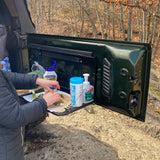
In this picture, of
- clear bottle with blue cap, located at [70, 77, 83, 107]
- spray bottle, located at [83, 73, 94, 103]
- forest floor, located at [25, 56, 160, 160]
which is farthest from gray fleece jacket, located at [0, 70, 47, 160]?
forest floor, located at [25, 56, 160, 160]

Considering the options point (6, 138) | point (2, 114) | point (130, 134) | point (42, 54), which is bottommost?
point (130, 134)

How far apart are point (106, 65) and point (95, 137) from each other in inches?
76.5

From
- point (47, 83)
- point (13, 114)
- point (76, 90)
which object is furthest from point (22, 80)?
point (13, 114)

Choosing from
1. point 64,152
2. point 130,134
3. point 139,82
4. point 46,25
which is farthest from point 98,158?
point 46,25

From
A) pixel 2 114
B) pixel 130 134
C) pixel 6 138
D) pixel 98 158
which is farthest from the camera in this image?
pixel 130 134

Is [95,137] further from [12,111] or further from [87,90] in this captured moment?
[12,111]

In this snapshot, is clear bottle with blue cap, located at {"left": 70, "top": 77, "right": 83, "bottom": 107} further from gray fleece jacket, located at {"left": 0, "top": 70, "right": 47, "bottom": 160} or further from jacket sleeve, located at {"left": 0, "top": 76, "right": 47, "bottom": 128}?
jacket sleeve, located at {"left": 0, "top": 76, "right": 47, "bottom": 128}

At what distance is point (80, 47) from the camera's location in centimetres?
205

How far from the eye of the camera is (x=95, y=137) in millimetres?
3400

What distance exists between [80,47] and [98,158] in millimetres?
1730

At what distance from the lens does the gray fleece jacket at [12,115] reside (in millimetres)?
1371

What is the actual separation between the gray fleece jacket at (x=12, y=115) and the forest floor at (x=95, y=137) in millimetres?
1319

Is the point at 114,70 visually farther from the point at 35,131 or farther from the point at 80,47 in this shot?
the point at 35,131

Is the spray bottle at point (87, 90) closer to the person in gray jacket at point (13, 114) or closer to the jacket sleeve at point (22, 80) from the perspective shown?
the person in gray jacket at point (13, 114)
